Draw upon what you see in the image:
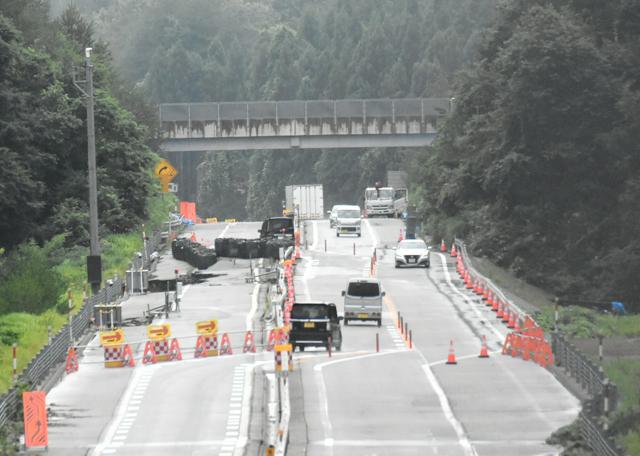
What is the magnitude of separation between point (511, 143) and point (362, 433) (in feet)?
173

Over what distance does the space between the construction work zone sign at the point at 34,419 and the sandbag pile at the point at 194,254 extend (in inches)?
1788

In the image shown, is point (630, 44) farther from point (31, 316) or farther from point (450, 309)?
point (31, 316)

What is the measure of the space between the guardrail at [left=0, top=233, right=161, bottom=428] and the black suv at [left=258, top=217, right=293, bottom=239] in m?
21.6

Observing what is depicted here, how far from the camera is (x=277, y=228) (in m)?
87.4

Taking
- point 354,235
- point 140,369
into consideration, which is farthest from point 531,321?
point 354,235

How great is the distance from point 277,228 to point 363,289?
31.0 meters

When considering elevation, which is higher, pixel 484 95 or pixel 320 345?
pixel 484 95

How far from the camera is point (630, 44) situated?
85938 mm

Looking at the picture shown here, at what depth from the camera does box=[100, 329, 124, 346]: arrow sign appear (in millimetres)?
46062

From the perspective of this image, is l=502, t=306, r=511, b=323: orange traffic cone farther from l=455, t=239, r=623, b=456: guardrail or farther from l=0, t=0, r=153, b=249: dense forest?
l=0, t=0, r=153, b=249: dense forest

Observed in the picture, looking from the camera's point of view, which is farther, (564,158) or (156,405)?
(564,158)

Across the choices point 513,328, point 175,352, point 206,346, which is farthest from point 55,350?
point 513,328

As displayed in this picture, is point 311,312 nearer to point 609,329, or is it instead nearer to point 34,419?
point 609,329

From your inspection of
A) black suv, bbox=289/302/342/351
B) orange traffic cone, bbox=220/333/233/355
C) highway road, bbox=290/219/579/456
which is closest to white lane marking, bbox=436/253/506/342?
highway road, bbox=290/219/579/456
